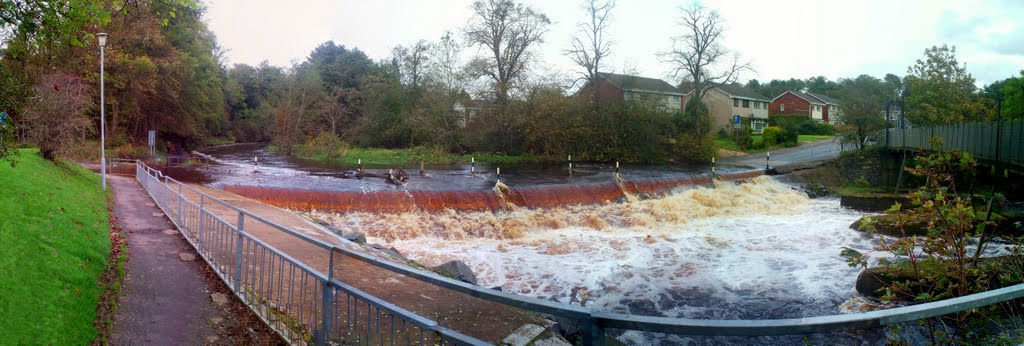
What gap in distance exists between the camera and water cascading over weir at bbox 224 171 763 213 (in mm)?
17016

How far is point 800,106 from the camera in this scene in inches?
2680

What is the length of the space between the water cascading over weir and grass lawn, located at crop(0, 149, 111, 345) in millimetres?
5365

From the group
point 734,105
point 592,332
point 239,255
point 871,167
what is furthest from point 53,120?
point 734,105

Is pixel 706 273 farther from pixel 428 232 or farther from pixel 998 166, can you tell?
pixel 998 166

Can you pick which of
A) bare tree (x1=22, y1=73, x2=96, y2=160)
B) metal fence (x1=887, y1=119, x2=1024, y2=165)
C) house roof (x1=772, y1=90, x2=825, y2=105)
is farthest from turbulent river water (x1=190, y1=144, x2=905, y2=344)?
house roof (x1=772, y1=90, x2=825, y2=105)

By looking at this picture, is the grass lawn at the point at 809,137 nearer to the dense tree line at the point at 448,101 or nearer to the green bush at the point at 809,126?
the green bush at the point at 809,126

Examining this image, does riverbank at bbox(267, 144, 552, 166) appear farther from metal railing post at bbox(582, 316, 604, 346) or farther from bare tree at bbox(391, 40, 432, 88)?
metal railing post at bbox(582, 316, 604, 346)

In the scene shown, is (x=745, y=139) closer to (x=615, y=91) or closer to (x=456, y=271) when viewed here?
(x=615, y=91)

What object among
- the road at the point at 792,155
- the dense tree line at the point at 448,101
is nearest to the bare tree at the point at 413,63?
the dense tree line at the point at 448,101

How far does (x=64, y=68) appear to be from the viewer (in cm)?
2472

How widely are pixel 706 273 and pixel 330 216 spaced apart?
34.1 feet

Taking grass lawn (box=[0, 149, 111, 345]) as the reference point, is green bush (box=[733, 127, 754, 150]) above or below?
above

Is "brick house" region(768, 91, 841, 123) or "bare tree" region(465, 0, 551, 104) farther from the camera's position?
"brick house" region(768, 91, 841, 123)

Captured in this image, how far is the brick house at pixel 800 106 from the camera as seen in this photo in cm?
6750
